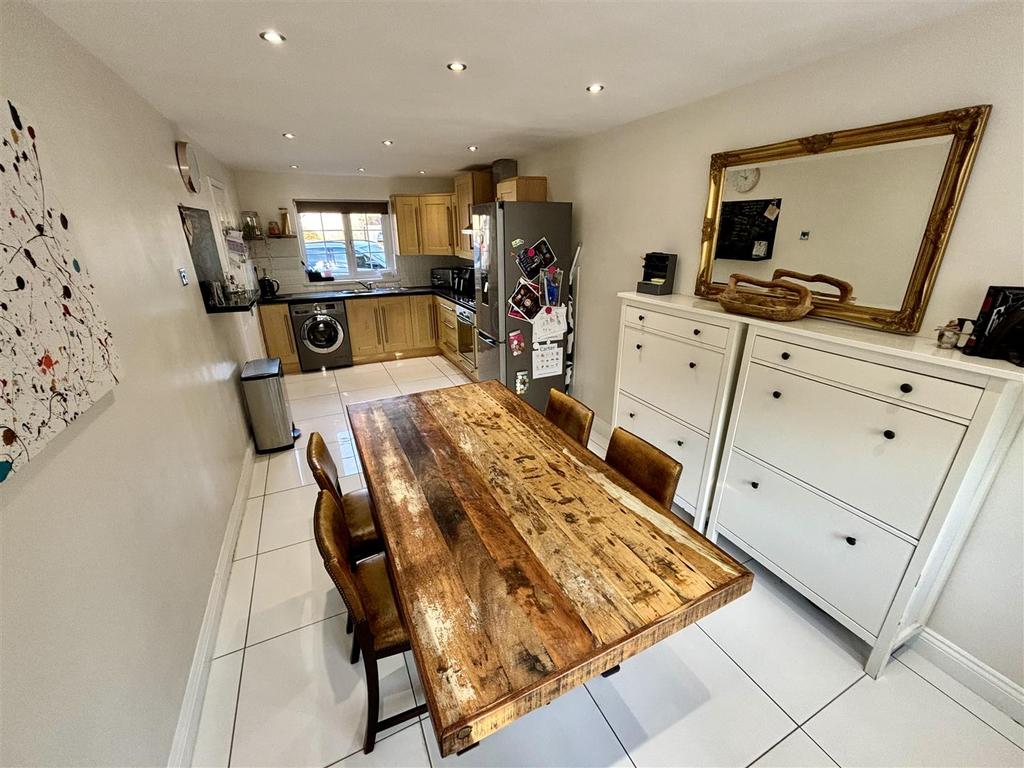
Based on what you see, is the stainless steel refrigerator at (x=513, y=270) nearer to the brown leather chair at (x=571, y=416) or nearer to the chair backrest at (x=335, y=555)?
the brown leather chair at (x=571, y=416)

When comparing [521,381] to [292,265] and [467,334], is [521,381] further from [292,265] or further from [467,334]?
[292,265]

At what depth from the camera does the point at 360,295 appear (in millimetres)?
5035

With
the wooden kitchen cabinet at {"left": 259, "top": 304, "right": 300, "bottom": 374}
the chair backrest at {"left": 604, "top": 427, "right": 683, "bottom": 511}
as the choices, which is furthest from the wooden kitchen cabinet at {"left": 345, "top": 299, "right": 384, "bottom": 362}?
the chair backrest at {"left": 604, "top": 427, "right": 683, "bottom": 511}

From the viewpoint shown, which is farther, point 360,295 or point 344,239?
point 344,239

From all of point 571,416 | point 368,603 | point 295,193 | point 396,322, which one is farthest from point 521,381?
point 295,193

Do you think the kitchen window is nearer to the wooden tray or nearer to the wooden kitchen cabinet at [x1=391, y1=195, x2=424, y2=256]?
the wooden kitchen cabinet at [x1=391, y1=195, x2=424, y2=256]

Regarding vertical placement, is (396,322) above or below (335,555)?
below

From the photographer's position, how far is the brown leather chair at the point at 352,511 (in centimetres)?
155

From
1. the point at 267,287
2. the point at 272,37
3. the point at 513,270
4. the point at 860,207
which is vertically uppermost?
the point at 272,37

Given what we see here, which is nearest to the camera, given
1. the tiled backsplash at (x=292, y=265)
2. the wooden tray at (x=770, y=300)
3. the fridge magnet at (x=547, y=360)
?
the wooden tray at (x=770, y=300)

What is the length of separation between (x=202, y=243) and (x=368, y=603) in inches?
108

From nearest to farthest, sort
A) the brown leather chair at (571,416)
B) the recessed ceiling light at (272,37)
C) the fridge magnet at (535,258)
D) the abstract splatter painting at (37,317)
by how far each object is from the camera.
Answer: the abstract splatter painting at (37,317)
the recessed ceiling light at (272,37)
the brown leather chair at (571,416)
the fridge magnet at (535,258)

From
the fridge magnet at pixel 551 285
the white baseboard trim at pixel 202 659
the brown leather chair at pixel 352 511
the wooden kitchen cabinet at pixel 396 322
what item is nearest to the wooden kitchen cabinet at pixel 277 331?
the wooden kitchen cabinet at pixel 396 322

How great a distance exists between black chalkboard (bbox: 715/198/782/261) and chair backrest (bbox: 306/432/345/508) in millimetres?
2243
